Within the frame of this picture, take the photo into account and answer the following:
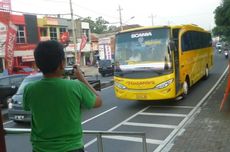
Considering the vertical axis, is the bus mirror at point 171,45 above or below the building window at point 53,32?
below

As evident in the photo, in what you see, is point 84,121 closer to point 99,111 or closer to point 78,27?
point 99,111

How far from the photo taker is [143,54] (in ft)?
45.7

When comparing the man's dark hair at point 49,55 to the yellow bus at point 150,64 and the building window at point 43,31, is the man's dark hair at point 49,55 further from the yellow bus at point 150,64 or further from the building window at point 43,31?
the building window at point 43,31

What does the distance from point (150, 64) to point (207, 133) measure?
17.1 feet

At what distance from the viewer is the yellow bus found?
13.3m

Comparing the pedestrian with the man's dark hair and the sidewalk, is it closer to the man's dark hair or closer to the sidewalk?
the man's dark hair

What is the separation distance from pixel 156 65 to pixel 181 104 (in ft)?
5.72

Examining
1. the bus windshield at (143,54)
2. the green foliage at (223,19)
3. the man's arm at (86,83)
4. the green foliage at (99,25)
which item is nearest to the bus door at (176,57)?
the bus windshield at (143,54)

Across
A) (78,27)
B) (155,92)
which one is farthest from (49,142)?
(78,27)

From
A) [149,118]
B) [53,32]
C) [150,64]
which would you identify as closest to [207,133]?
[149,118]

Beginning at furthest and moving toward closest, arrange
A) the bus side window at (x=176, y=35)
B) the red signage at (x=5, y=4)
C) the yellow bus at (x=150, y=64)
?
Answer: the red signage at (x=5, y=4)
the bus side window at (x=176, y=35)
the yellow bus at (x=150, y=64)

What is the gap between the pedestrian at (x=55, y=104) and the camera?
9.21 feet

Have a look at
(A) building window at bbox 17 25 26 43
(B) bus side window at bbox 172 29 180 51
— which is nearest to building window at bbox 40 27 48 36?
(A) building window at bbox 17 25 26 43

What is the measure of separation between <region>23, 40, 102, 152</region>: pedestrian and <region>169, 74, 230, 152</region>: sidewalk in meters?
4.91
